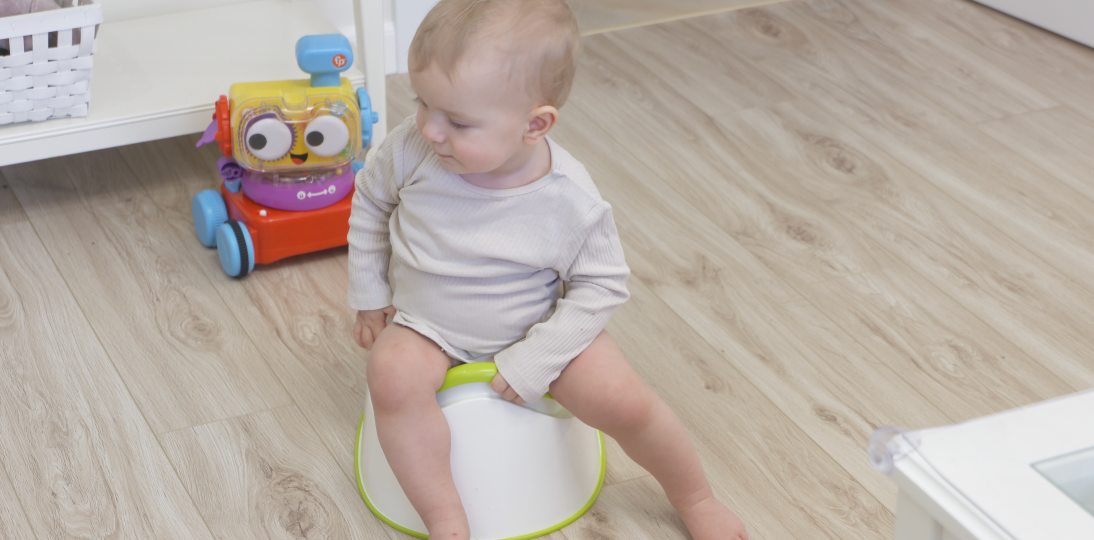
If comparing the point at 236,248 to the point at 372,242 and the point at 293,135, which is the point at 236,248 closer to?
the point at 293,135

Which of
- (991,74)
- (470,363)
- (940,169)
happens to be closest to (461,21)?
(470,363)

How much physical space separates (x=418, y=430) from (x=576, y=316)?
17cm

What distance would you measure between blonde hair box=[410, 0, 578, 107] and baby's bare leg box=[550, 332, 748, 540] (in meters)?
0.25

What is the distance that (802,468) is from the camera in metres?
→ 1.29

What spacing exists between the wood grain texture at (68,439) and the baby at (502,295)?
0.77 feet

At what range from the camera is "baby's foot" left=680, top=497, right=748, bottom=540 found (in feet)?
3.86

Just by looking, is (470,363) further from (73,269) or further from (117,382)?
(73,269)

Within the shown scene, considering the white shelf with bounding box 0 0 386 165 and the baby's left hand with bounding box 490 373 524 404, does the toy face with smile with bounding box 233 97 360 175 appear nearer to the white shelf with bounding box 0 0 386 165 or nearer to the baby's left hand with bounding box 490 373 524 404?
the white shelf with bounding box 0 0 386 165

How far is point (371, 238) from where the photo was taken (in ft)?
4.03

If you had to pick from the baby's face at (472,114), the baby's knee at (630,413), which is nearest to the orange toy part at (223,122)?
the baby's face at (472,114)

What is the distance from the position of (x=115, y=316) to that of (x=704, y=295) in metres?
0.68

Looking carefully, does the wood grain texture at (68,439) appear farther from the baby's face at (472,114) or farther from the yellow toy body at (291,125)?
the baby's face at (472,114)

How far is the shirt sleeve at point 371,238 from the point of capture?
1213mm

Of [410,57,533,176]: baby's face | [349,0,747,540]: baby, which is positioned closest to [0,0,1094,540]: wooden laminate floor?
[349,0,747,540]: baby
